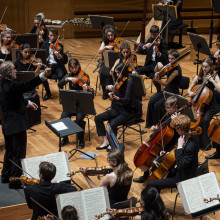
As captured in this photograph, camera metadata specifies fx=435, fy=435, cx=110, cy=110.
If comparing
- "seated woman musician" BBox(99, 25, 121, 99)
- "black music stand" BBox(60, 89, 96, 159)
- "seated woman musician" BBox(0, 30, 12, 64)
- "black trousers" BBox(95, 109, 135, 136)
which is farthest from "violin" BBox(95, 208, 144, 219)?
"seated woman musician" BBox(0, 30, 12, 64)

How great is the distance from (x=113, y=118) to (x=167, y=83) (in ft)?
3.17

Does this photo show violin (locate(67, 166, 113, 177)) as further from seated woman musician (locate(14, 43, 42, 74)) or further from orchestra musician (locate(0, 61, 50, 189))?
seated woman musician (locate(14, 43, 42, 74))

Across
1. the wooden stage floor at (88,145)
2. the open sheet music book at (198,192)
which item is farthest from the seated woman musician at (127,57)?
the open sheet music book at (198,192)

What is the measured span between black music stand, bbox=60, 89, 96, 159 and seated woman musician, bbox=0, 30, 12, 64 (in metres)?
1.96

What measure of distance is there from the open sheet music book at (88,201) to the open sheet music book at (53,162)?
78 cm

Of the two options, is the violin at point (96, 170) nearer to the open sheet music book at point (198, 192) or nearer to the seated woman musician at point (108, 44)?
the open sheet music book at point (198, 192)

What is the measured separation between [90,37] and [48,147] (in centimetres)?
656

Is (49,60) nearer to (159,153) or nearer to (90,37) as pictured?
Answer: (159,153)

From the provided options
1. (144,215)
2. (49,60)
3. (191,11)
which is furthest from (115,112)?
(191,11)

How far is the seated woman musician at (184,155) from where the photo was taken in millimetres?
4277

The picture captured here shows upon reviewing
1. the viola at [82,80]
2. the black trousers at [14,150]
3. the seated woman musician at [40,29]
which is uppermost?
the seated woman musician at [40,29]

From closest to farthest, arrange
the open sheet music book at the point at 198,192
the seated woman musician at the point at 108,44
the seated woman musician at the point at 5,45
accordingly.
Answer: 1. the open sheet music book at the point at 198,192
2. the seated woman musician at the point at 5,45
3. the seated woman musician at the point at 108,44

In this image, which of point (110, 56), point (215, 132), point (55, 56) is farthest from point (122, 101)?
point (55, 56)

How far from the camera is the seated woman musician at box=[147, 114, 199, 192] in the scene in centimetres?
428
